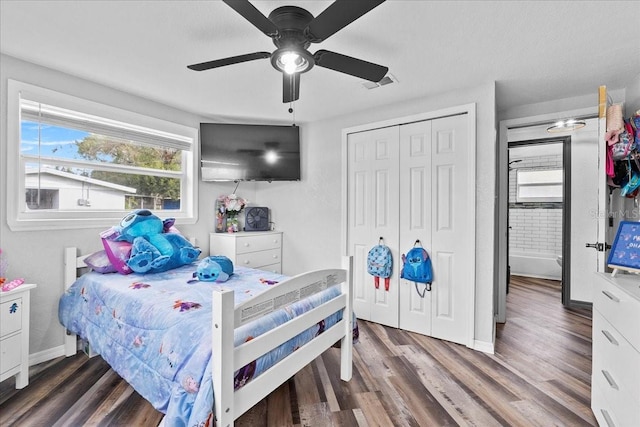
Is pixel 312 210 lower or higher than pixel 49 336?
higher

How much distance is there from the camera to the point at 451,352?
256cm

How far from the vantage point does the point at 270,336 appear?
145cm

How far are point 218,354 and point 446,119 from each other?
2674 millimetres

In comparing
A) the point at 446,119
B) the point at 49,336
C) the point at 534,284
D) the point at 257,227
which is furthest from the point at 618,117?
the point at 49,336

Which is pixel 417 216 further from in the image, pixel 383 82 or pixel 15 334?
pixel 15 334

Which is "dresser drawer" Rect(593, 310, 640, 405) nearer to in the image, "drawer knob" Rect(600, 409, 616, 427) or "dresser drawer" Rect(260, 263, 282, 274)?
"drawer knob" Rect(600, 409, 616, 427)

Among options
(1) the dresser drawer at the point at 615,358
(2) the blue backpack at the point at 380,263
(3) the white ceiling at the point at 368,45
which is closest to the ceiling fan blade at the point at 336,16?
(3) the white ceiling at the point at 368,45

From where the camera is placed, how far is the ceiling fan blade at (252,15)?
1228 mm

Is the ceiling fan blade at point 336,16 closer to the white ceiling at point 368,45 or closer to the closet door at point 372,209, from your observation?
the white ceiling at point 368,45

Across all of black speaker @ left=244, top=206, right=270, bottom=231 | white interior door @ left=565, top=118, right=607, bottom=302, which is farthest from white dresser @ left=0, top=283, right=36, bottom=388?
white interior door @ left=565, top=118, right=607, bottom=302

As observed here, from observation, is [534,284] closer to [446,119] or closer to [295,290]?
[446,119]

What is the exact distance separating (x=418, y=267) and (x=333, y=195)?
4.22 feet

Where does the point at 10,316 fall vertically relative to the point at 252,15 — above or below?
below

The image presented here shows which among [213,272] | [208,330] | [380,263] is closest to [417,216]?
[380,263]
